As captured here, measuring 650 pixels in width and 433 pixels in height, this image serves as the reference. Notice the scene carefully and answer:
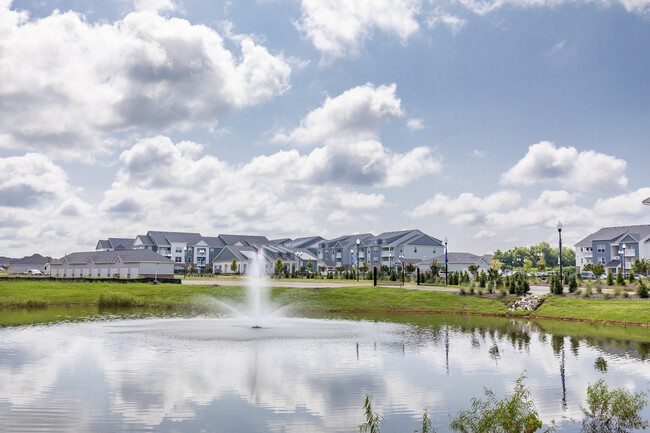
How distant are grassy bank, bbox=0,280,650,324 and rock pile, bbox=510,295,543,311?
60 centimetres

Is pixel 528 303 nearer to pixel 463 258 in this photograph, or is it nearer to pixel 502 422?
pixel 502 422

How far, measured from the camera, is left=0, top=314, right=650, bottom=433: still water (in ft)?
41.3

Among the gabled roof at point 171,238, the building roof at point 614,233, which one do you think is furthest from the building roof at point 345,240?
the building roof at point 614,233

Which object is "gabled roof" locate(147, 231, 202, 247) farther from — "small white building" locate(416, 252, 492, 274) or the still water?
the still water

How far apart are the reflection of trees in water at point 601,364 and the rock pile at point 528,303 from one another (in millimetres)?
19000

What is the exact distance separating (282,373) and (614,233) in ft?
345

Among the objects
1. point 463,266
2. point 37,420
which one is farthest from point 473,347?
point 463,266

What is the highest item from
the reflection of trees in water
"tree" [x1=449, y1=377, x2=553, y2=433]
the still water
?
"tree" [x1=449, y1=377, x2=553, y2=433]

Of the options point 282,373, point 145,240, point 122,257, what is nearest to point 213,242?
point 145,240

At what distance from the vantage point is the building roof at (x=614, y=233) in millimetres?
98981

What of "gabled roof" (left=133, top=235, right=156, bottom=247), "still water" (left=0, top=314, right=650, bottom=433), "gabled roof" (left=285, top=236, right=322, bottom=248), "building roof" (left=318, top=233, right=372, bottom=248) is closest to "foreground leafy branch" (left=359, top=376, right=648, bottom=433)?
"still water" (left=0, top=314, right=650, bottom=433)

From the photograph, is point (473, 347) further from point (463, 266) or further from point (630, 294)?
point (463, 266)

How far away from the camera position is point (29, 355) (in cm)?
1992

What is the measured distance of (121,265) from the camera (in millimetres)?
88250
